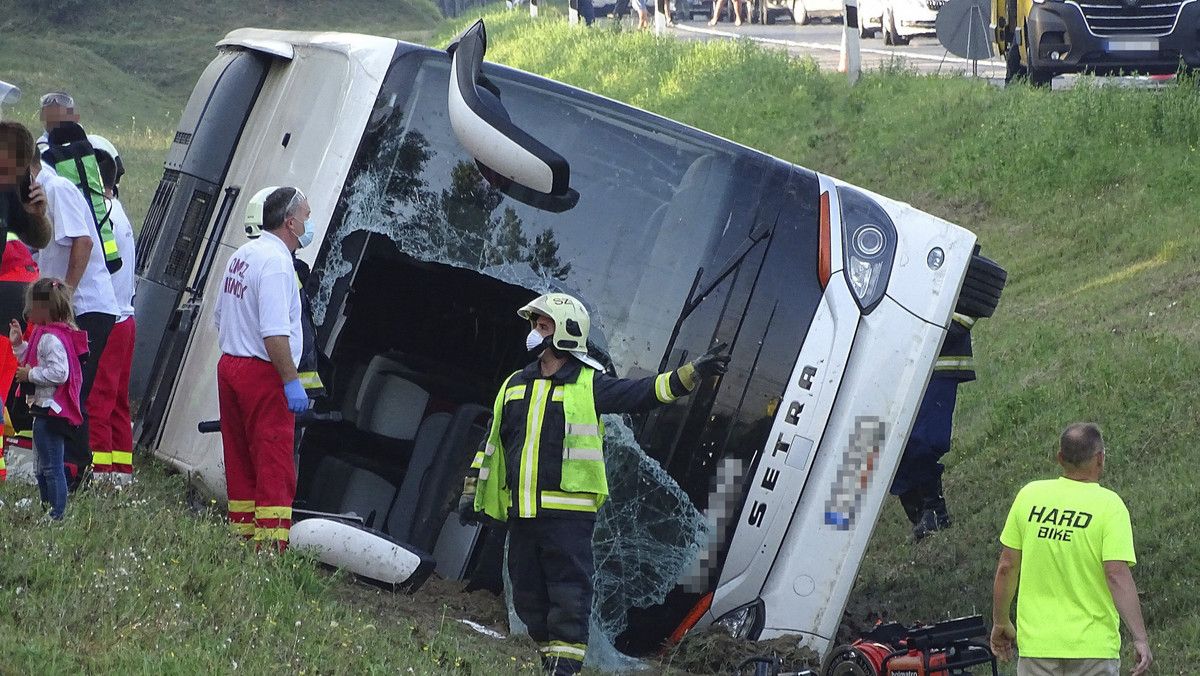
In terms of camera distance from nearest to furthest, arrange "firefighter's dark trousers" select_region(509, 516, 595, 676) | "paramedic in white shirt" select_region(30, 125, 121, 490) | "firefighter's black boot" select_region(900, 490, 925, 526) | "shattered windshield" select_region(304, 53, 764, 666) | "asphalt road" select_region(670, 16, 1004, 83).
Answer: "firefighter's dark trousers" select_region(509, 516, 595, 676)
"shattered windshield" select_region(304, 53, 764, 666)
"paramedic in white shirt" select_region(30, 125, 121, 490)
"firefighter's black boot" select_region(900, 490, 925, 526)
"asphalt road" select_region(670, 16, 1004, 83)

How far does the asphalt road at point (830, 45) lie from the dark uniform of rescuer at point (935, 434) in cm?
813

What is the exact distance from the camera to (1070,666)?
14.3ft

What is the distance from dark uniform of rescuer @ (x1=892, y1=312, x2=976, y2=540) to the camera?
6801 millimetres

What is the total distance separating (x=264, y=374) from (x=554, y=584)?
1.21 meters

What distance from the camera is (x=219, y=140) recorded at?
18.7ft

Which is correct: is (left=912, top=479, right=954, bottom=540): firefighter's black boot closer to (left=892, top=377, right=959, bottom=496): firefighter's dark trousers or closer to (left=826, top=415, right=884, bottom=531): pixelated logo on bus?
(left=892, top=377, right=959, bottom=496): firefighter's dark trousers

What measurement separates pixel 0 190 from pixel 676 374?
214 centimetres

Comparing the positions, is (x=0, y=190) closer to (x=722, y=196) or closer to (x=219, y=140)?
(x=219, y=140)

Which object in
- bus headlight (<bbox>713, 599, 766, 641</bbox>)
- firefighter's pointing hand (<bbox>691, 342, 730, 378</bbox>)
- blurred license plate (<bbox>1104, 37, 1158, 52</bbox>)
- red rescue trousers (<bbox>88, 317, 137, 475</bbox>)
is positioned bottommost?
red rescue trousers (<bbox>88, 317, 137, 475</bbox>)

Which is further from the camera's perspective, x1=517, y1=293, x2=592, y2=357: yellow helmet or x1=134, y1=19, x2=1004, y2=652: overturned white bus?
x1=134, y1=19, x2=1004, y2=652: overturned white bus

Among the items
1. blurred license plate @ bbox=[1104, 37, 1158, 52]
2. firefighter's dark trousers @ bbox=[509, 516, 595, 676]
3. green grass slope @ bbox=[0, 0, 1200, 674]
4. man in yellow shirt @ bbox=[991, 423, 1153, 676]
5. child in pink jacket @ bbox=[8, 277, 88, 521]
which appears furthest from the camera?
blurred license plate @ bbox=[1104, 37, 1158, 52]

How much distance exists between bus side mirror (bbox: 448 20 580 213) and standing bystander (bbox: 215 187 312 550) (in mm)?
622

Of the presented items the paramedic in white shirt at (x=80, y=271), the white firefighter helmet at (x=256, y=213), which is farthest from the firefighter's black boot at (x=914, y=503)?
the paramedic in white shirt at (x=80, y=271)

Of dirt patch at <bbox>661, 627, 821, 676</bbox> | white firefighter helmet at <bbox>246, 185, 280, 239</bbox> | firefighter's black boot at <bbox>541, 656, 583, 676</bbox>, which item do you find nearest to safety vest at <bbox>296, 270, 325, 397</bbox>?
white firefighter helmet at <bbox>246, 185, 280, 239</bbox>
